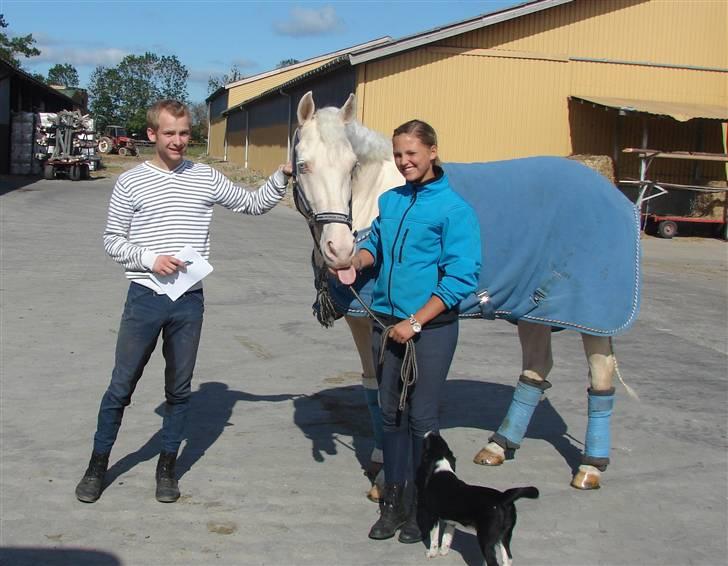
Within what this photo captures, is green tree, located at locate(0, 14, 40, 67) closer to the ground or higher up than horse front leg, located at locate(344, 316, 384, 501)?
higher up

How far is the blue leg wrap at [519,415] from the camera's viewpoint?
4.93 metres

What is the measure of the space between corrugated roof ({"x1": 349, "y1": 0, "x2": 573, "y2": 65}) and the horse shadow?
15.4 m

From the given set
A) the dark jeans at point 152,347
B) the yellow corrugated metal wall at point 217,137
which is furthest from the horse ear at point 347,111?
the yellow corrugated metal wall at point 217,137

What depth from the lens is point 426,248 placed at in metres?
3.60

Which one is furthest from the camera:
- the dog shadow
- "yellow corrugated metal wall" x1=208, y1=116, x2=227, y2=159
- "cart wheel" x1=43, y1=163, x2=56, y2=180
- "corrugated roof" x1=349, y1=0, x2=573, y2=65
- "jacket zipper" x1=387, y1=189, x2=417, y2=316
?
"yellow corrugated metal wall" x1=208, y1=116, x2=227, y2=159

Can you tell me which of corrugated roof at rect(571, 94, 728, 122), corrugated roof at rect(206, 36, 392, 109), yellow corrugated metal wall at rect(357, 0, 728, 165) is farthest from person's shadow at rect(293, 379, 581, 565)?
corrugated roof at rect(206, 36, 392, 109)

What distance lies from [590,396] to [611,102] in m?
19.3

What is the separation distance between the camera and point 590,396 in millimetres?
4750

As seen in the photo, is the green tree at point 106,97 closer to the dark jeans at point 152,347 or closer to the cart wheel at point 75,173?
the cart wheel at point 75,173

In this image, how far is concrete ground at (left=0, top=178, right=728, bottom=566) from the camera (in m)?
3.75

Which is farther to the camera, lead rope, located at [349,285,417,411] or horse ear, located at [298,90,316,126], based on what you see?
horse ear, located at [298,90,316,126]

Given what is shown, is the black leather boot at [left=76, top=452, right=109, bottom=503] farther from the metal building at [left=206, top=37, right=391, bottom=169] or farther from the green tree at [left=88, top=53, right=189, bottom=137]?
the green tree at [left=88, top=53, right=189, bottom=137]

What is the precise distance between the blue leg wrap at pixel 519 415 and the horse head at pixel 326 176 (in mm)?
1809

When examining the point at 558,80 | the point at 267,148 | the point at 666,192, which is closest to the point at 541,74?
the point at 558,80
